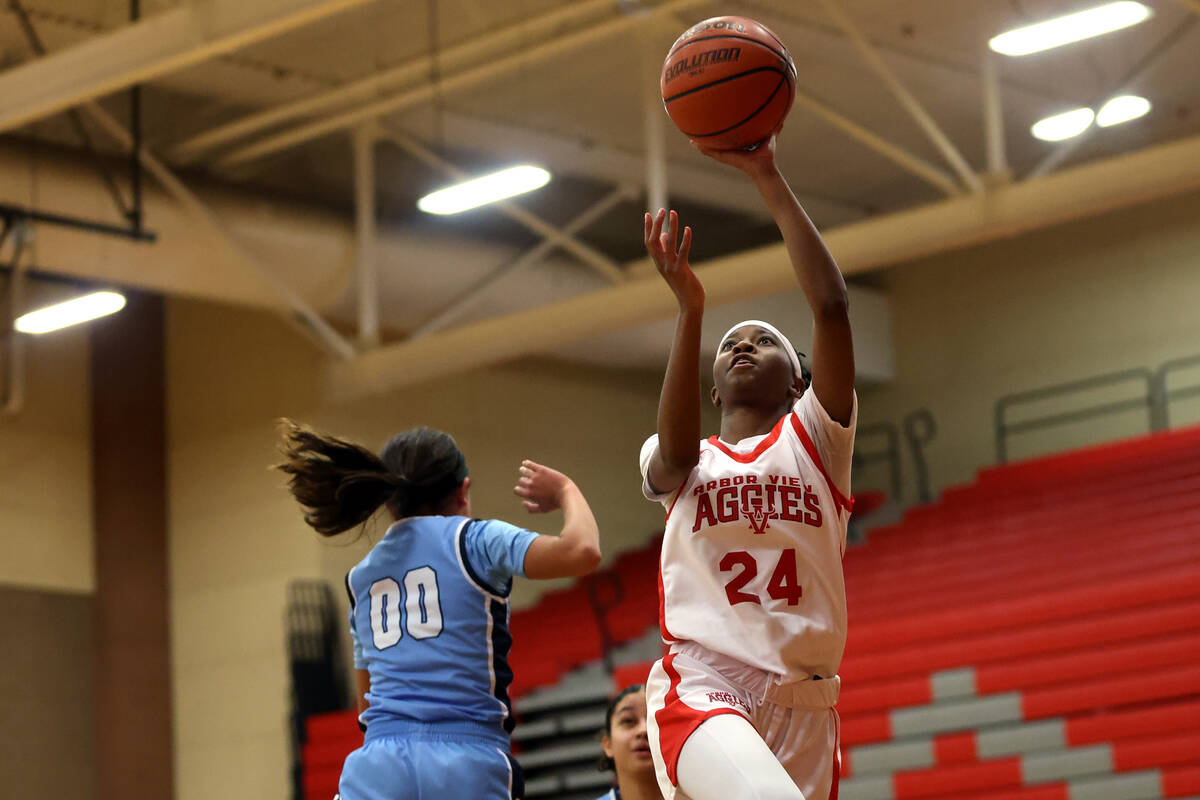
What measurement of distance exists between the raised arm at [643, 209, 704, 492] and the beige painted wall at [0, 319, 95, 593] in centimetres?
1047

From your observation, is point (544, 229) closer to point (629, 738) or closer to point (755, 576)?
point (629, 738)

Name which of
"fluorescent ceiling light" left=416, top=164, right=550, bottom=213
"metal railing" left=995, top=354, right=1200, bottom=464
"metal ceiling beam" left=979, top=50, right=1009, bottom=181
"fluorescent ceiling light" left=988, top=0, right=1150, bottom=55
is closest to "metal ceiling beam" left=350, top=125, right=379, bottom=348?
"fluorescent ceiling light" left=416, top=164, right=550, bottom=213

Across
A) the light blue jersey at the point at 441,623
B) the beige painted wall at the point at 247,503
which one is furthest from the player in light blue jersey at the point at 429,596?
the beige painted wall at the point at 247,503

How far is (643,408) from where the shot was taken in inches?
643

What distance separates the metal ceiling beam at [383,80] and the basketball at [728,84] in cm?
678

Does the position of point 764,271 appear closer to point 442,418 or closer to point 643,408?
point 442,418

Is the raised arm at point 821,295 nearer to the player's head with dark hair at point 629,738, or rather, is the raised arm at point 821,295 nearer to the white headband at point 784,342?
the white headband at point 784,342

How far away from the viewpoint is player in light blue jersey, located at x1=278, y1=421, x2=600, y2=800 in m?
4.05

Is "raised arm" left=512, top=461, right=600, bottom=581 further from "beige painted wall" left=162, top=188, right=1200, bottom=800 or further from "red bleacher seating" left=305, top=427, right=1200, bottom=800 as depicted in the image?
"beige painted wall" left=162, top=188, right=1200, bottom=800

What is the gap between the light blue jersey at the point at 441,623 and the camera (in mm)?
4129

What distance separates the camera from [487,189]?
36.4 feet

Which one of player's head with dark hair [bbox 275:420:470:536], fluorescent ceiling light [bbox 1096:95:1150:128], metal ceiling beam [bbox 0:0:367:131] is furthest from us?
fluorescent ceiling light [bbox 1096:95:1150:128]

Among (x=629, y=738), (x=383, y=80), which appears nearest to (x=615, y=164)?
(x=383, y=80)

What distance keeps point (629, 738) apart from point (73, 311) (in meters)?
7.21
